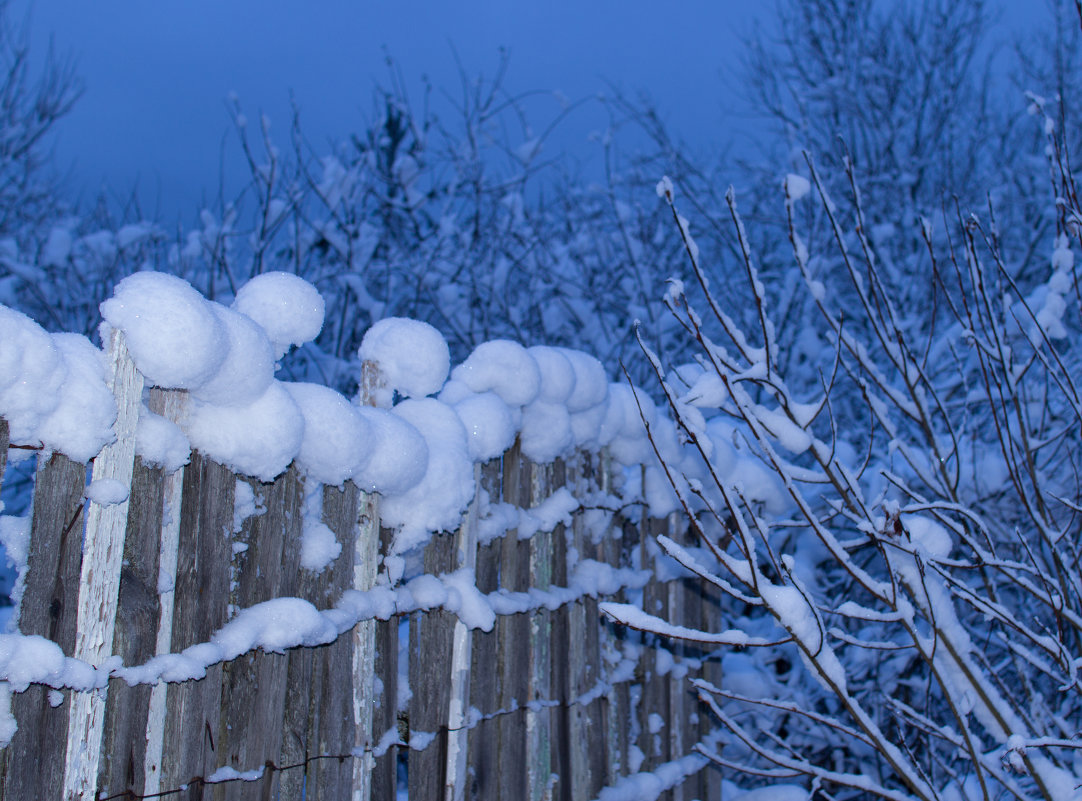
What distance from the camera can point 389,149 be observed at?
9.12m

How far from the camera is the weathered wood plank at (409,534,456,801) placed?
2068mm

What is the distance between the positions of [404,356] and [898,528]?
114 cm

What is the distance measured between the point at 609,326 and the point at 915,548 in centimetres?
553

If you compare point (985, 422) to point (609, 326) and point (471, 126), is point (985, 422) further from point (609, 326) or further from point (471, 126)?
point (471, 126)

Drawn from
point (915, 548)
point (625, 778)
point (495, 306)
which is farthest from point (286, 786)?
point (495, 306)

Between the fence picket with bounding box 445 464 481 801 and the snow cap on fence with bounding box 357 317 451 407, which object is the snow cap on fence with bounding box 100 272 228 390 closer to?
the snow cap on fence with bounding box 357 317 451 407

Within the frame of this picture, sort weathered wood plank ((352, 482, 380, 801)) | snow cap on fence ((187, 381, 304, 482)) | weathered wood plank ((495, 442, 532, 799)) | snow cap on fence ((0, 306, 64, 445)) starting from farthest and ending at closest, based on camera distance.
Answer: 1. weathered wood plank ((495, 442, 532, 799))
2. weathered wood plank ((352, 482, 380, 801))
3. snow cap on fence ((187, 381, 304, 482))
4. snow cap on fence ((0, 306, 64, 445))

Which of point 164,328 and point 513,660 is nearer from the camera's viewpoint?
point 164,328

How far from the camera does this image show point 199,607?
153cm

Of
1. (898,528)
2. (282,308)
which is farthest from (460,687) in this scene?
(898,528)

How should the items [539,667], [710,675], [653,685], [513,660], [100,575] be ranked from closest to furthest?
[100,575], [513,660], [539,667], [653,685], [710,675]

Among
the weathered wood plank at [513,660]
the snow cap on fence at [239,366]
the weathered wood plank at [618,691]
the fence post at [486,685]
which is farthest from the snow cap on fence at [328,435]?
the weathered wood plank at [618,691]

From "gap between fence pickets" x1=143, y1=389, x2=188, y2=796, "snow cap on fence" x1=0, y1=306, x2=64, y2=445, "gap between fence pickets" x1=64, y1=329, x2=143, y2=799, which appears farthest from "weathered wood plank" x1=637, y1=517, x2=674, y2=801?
"snow cap on fence" x1=0, y1=306, x2=64, y2=445

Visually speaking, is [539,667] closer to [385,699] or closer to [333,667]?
[385,699]
